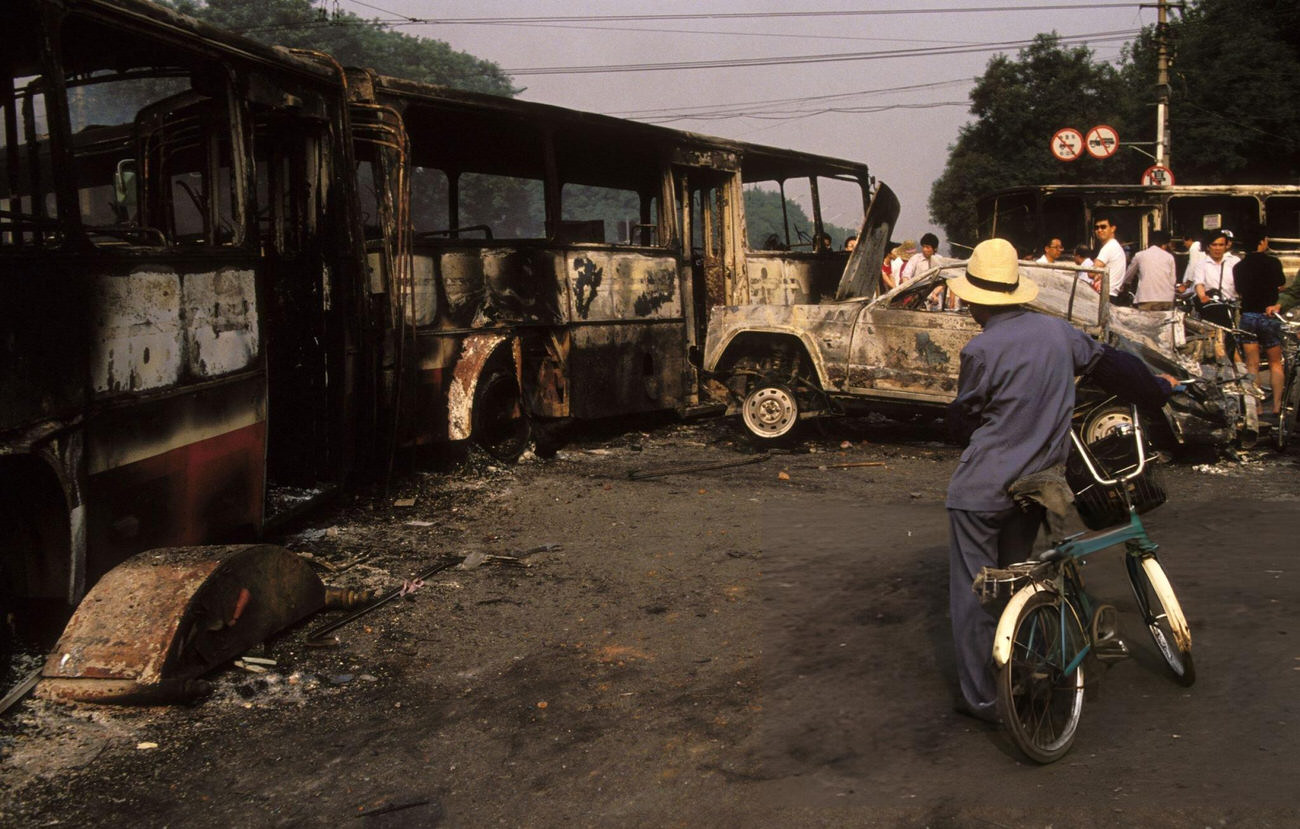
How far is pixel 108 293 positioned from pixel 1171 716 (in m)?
4.45

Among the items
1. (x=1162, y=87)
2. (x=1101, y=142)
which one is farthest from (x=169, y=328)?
(x=1162, y=87)

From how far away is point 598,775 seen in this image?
11.9 feet

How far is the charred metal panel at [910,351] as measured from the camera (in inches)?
384

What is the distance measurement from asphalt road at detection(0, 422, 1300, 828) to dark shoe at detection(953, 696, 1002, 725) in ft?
0.16

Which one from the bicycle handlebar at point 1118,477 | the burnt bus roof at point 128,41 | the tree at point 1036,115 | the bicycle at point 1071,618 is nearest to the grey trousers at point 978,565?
the bicycle at point 1071,618

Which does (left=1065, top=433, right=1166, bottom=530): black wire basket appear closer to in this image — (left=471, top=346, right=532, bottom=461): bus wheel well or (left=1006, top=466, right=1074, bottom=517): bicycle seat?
(left=1006, top=466, right=1074, bottom=517): bicycle seat

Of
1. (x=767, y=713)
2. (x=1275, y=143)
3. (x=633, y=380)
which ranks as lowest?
(x=767, y=713)

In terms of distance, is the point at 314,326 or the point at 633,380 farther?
the point at 633,380

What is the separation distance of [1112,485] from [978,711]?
35.6 inches

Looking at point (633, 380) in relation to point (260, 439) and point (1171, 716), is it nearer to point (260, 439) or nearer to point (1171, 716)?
point (260, 439)

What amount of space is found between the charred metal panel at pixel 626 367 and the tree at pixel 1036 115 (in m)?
29.2

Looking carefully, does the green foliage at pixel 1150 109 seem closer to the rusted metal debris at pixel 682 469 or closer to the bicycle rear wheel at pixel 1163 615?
the rusted metal debris at pixel 682 469

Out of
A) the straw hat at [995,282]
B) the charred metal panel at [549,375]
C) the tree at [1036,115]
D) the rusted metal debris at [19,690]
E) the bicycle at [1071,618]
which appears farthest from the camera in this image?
the tree at [1036,115]

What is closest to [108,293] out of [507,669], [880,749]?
[507,669]
